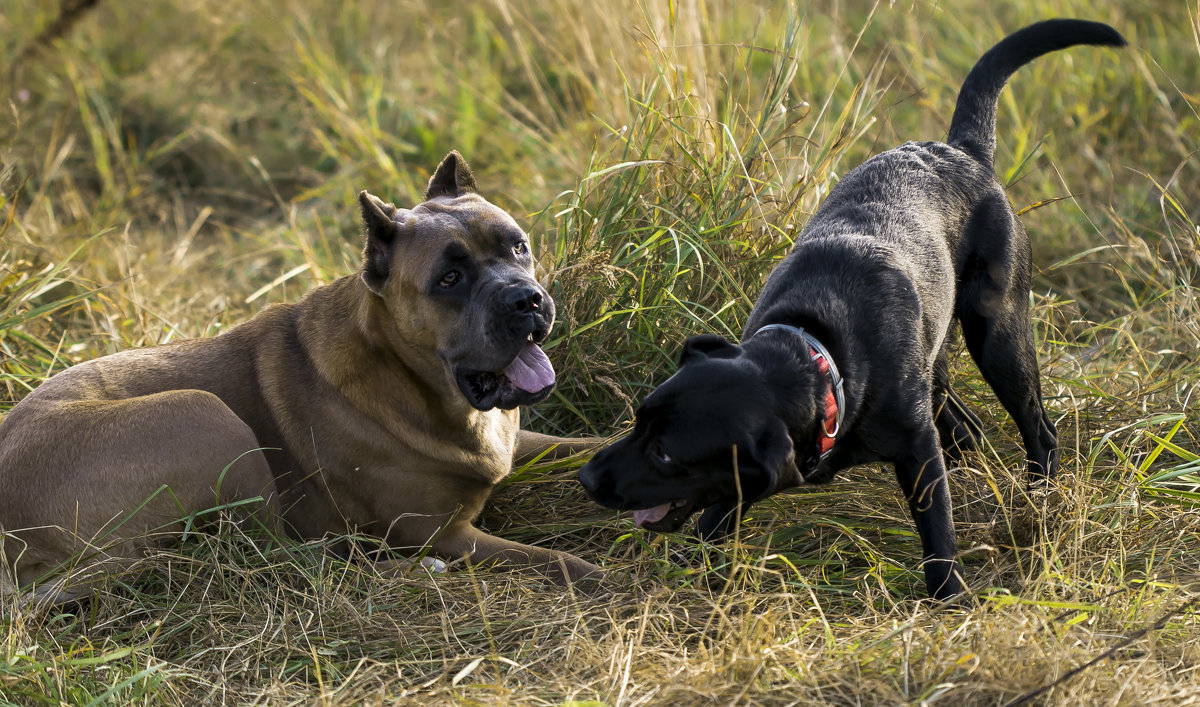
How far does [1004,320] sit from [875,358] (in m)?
0.66

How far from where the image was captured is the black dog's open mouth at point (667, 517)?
290 centimetres

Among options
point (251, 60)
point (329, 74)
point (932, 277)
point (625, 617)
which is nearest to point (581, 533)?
point (625, 617)

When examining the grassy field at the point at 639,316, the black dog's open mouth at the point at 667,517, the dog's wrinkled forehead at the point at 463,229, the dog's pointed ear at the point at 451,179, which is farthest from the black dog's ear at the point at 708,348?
the dog's pointed ear at the point at 451,179

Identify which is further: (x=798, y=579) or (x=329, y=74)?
(x=329, y=74)

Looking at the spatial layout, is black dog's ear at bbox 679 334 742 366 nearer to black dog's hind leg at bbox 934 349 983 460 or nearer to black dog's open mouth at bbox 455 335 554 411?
black dog's open mouth at bbox 455 335 554 411

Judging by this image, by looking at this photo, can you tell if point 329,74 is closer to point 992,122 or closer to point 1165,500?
point 992,122

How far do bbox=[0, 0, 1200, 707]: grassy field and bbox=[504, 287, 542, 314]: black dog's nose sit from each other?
→ 28.7 inches

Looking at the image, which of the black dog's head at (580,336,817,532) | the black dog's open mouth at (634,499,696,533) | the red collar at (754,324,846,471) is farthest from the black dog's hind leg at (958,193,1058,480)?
the black dog's open mouth at (634,499,696,533)

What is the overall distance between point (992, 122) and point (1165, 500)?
4.55ft

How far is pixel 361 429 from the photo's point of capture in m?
3.51

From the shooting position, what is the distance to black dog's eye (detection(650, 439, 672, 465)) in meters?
2.78

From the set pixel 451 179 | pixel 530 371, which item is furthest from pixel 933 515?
pixel 451 179

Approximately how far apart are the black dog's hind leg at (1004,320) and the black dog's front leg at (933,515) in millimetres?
562

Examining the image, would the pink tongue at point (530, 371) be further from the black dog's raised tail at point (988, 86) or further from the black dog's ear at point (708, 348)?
the black dog's raised tail at point (988, 86)
